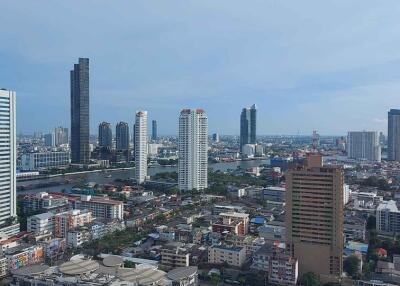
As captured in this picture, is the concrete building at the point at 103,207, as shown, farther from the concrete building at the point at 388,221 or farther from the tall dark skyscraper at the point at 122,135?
the tall dark skyscraper at the point at 122,135

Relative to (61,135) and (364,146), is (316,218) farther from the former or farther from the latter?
(61,135)

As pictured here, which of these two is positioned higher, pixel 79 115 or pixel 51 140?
pixel 79 115

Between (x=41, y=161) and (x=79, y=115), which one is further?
(x=79, y=115)

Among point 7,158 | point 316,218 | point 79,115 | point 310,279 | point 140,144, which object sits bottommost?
point 310,279

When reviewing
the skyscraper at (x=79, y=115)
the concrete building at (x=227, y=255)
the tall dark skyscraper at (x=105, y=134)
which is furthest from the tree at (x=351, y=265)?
the tall dark skyscraper at (x=105, y=134)

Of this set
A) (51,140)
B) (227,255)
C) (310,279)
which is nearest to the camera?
(310,279)

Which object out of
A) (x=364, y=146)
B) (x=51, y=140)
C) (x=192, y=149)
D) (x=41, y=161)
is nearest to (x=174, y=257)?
(x=192, y=149)
